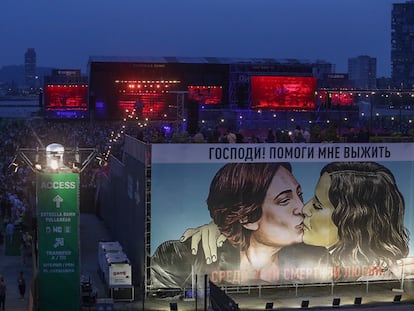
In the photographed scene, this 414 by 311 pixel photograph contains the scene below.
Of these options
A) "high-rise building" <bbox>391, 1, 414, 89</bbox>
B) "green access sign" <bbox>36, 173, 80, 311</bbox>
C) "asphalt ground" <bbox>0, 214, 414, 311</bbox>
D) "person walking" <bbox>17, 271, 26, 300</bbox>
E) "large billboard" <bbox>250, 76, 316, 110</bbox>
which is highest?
"high-rise building" <bbox>391, 1, 414, 89</bbox>

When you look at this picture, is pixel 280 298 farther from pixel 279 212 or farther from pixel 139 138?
pixel 139 138

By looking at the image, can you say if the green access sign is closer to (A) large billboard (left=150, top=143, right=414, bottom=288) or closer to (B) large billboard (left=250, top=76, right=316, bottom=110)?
(A) large billboard (left=150, top=143, right=414, bottom=288)

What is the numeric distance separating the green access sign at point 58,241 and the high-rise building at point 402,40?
482 ft

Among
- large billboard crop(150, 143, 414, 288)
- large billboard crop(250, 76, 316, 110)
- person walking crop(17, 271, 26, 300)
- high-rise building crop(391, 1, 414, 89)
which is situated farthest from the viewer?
high-rise building crop(391, 1, 414, 89)

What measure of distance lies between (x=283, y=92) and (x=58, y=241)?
140 ft

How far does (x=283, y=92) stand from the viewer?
58500 millimetres

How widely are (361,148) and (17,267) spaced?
1022 centimetres

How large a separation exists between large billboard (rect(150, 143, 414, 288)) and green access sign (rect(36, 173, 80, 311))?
2.33 meters

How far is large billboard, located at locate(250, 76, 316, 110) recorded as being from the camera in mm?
57750

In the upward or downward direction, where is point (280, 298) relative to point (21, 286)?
downward

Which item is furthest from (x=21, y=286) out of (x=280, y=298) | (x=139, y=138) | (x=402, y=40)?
(x=402, y=40)

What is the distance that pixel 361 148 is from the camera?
20266 mm

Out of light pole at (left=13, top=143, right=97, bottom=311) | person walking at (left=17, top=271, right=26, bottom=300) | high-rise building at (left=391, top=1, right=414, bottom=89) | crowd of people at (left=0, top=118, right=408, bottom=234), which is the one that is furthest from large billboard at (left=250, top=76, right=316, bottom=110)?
high-rise building at (left=391, top=1, right=414, bottom=89)

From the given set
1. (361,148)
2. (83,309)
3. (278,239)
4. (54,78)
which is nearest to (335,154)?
(361,148)
